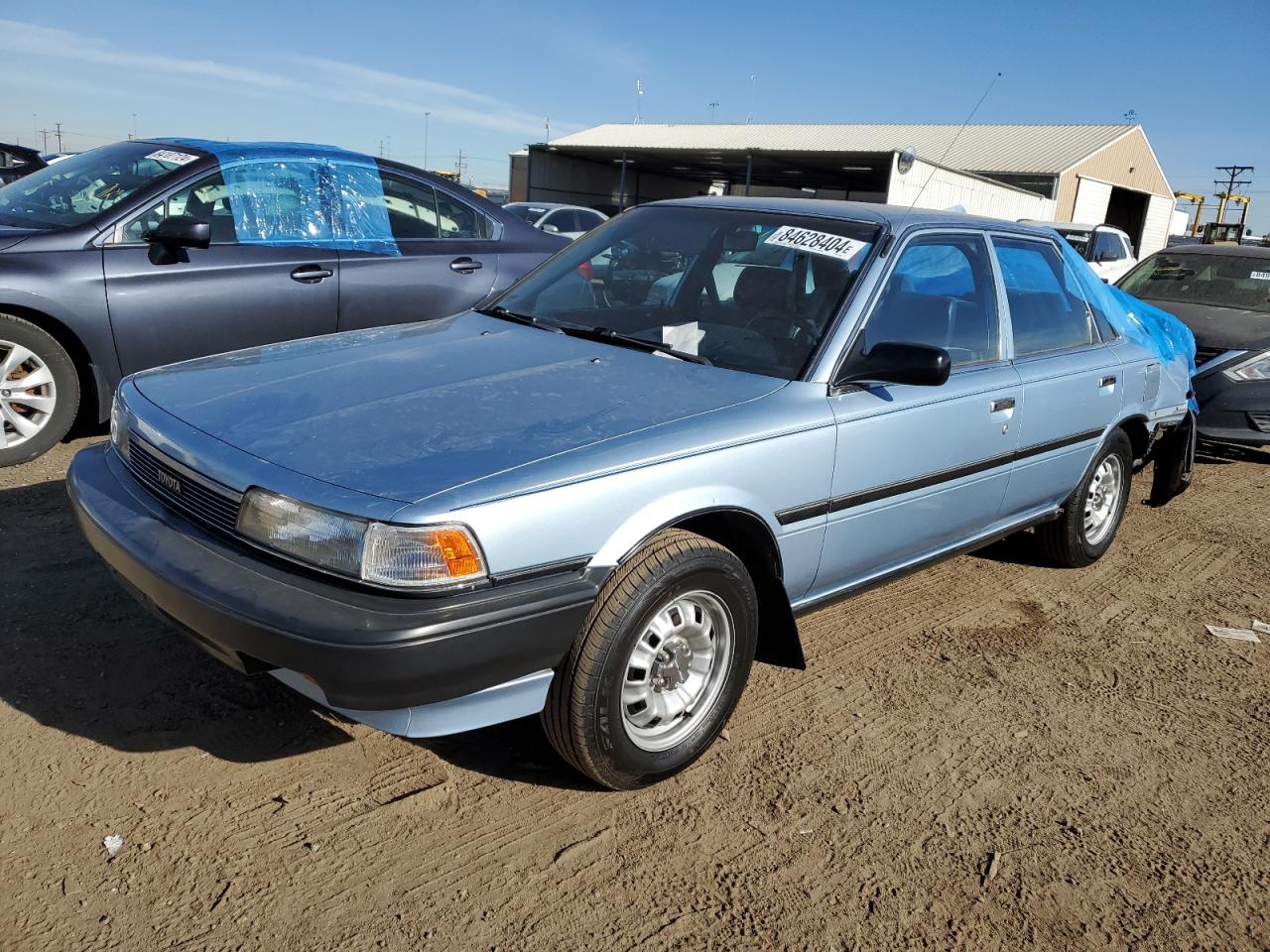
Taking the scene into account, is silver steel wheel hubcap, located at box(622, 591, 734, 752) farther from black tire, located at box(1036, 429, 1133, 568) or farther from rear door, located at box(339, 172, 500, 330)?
rear door, located at box(339, 172, 500, 330)

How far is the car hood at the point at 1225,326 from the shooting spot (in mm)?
7059

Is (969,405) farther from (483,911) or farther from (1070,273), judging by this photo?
(483,911)

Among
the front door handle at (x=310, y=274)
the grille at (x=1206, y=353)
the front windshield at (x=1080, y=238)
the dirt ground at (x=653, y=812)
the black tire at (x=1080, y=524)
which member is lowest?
the dirt ground at (x=653, y=812)

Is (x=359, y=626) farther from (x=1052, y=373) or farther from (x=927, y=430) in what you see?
(x=1052, y=373)

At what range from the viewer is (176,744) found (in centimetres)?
274

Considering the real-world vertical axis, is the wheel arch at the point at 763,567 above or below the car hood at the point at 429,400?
below

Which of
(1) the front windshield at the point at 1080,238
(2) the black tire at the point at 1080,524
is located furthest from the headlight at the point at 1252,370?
(1) the front windshield at the point at 1080,238

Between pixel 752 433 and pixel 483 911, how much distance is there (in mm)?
1408

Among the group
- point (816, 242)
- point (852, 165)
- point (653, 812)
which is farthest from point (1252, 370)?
point (852, 165)

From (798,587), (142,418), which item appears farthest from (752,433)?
(142,418)

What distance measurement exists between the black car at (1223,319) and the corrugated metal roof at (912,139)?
80.0ft

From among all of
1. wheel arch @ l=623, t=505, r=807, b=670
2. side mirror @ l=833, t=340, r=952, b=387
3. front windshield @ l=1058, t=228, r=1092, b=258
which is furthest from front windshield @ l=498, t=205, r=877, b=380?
front windshield @ l=1058, t=228, r=1092, b=258

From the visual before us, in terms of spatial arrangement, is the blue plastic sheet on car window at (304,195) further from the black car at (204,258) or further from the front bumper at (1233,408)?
the front bumper at (1233,408)

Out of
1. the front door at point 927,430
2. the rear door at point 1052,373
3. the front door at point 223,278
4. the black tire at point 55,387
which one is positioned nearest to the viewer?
the front door at point 927,430
